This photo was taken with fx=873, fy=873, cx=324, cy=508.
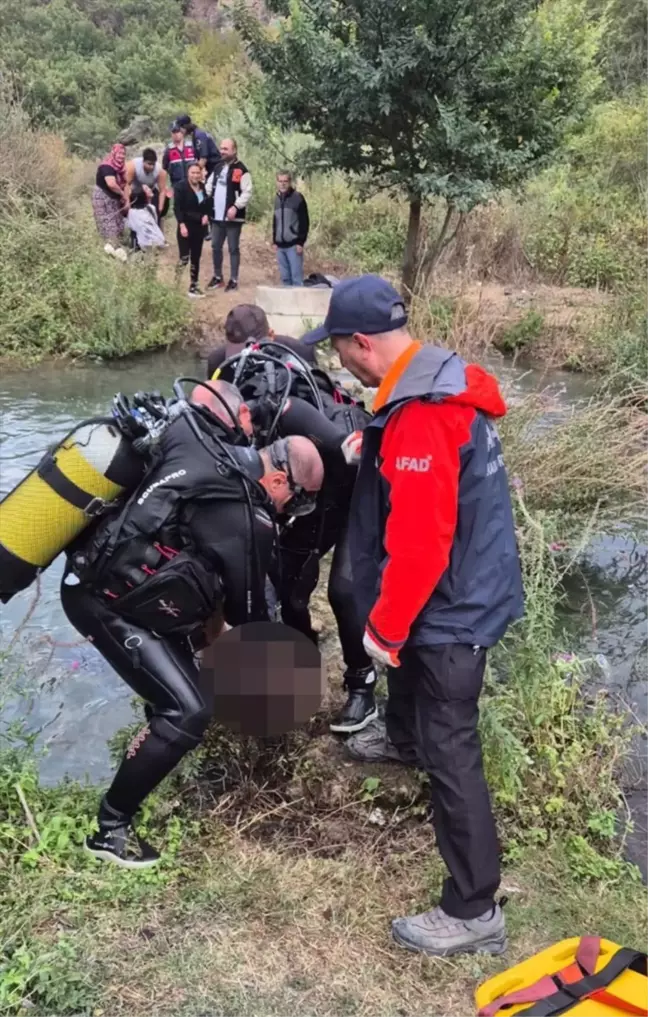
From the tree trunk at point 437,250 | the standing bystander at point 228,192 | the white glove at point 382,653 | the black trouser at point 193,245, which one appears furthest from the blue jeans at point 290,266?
the white glove at point 382,653

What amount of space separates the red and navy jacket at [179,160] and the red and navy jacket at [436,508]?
1056cm

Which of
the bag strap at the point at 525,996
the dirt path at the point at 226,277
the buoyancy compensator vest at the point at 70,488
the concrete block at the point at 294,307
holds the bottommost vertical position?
the dirt path at the point at 226,277

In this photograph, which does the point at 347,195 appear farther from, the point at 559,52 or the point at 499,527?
the point at 499,527

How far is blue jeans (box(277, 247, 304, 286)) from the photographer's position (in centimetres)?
1205

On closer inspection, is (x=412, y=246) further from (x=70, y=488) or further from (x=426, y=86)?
(x=70, y=488)

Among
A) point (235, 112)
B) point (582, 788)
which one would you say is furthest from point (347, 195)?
point (582, 788)

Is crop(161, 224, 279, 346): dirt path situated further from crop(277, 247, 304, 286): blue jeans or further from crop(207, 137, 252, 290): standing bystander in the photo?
crop(207, 137, 252, 290): standing bystander

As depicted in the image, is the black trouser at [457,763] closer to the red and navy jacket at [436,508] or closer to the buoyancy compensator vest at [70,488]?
the red and navy jacket at [436,508]

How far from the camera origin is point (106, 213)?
1174cm

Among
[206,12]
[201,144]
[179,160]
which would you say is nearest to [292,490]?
[179,160]

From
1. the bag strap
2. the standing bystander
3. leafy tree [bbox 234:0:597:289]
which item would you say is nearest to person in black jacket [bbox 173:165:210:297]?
the standing bystander

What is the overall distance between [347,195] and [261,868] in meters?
14.9

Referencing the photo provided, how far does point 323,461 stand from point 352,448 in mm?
180

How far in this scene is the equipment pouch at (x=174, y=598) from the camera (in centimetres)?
273
